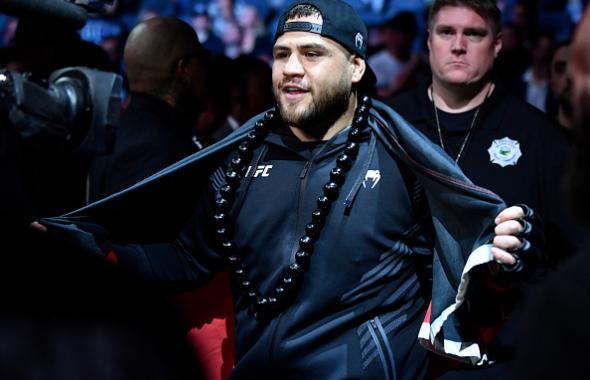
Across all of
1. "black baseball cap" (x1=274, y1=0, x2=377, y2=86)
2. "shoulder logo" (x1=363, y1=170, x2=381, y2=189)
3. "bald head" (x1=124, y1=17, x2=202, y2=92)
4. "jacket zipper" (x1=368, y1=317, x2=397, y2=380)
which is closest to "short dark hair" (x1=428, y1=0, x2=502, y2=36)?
"black baseball cap" (x1=274, y1=0, x2=377, y2=86)

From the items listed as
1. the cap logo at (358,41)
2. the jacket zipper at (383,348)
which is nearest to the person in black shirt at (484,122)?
the jacket zipper at (383,348)

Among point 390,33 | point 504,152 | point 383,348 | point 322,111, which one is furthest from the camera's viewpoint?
point 390,33

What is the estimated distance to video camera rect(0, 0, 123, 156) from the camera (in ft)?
11.4

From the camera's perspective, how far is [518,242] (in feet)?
10.5

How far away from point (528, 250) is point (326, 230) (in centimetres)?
78

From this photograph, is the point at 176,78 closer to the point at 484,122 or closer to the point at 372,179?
the point at 484,122

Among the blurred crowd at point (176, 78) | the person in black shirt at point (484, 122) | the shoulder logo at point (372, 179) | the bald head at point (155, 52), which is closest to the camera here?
the blurred crowd at point (176, 78)

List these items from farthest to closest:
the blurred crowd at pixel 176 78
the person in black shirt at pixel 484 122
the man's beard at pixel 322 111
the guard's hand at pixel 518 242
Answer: the person in black shirt at pixel 484 122 < the man's beard at pixel 322 111 < the guard's hand at pixel 518 242 < the blurred crowd at pixel 176 78

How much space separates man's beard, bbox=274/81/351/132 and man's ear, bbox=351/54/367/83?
8cm

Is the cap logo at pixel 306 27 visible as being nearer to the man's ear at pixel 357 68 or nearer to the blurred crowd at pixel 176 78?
the man's ear at pixel 357 68

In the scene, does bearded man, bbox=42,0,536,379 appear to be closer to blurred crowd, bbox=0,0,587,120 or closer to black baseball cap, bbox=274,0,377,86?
black baseball cap, bbox=274,0,377,86

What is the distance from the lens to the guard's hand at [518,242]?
3.18 meters

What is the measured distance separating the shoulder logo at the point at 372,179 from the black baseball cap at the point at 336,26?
499 millimetres

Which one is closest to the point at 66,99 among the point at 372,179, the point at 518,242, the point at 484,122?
the point at 372,179
